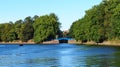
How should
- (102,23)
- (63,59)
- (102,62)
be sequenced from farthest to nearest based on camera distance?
A: (102,23) < (63,59) < (102,62)

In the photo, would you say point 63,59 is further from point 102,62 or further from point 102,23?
point 102,23

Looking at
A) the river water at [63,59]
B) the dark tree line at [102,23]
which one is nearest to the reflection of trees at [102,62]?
the river water at [63,59]

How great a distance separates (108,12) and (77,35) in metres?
33.2

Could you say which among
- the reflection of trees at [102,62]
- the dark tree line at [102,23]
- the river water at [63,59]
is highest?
the dark tree line at [102,23]

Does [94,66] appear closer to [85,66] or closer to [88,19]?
[85,66]

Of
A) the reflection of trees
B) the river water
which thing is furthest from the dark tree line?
the reflection of trees

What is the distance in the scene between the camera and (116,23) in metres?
140

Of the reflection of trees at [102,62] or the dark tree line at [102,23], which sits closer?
the reflection of trees at [102,62]

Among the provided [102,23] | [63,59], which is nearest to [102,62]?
[63,59]

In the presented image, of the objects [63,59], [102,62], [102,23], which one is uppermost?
[102,23]

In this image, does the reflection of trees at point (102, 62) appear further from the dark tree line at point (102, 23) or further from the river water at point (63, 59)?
the dark tree line at point (102, 23)

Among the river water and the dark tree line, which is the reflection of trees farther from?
the dark tree line

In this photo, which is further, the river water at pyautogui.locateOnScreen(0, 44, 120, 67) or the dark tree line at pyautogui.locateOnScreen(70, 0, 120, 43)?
the dark tree line at pyautogui.locateOnScreen(70, 0, 120, 43)

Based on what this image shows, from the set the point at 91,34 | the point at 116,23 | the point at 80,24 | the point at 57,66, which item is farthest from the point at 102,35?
the point at 57,66
